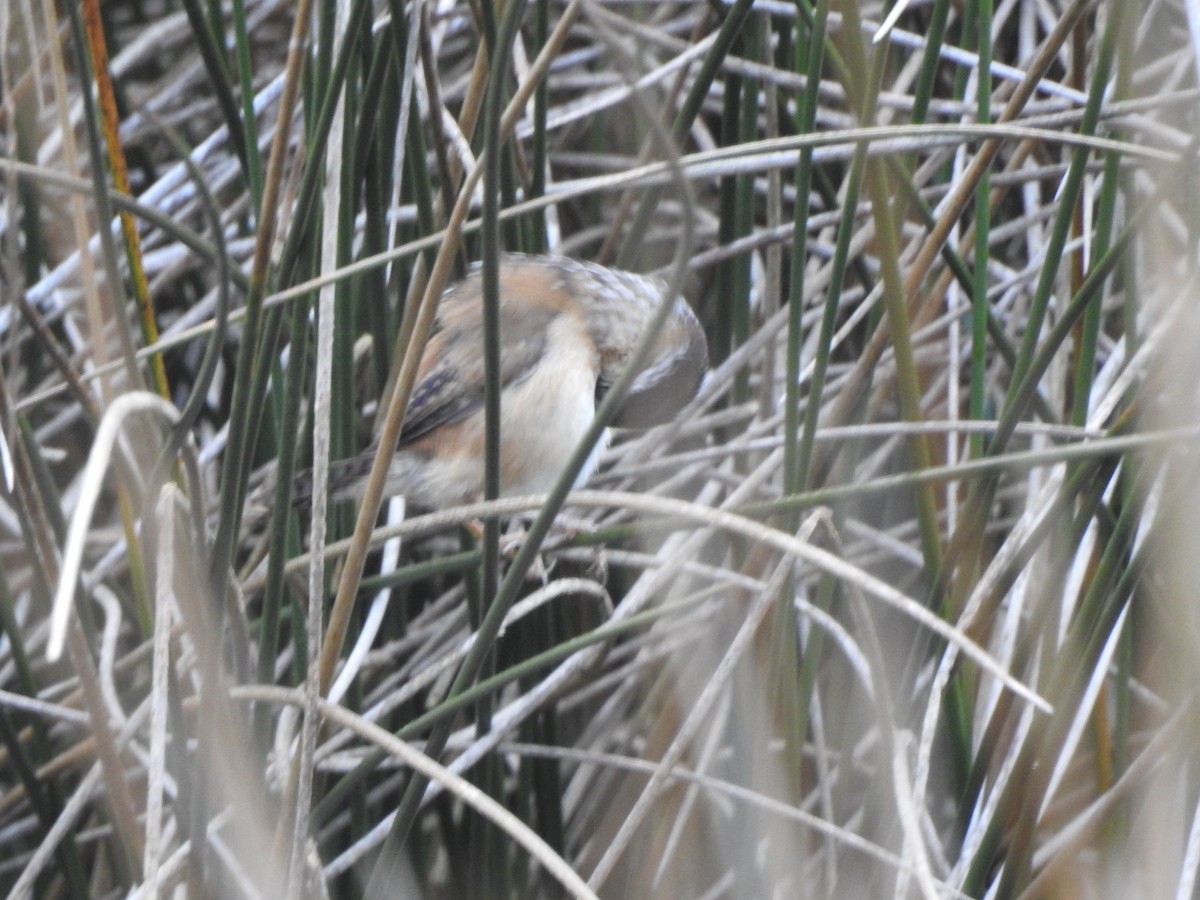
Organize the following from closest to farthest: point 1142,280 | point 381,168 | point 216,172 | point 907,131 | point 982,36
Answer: point 907,131 → point 982,36 → point 381,168 → point 1142,280 → point 216,172

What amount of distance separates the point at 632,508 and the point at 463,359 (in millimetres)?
738

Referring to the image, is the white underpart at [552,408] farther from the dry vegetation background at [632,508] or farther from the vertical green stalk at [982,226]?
the vertical green stalk at [982,226]

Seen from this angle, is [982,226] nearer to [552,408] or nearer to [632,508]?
[632,508]

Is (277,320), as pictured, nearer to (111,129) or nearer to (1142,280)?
(111,129)

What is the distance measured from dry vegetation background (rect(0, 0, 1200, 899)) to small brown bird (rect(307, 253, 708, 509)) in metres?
0.07

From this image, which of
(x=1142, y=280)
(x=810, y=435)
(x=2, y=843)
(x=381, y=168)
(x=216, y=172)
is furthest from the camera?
(x=216, y=172)

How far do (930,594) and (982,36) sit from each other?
0.54 meters

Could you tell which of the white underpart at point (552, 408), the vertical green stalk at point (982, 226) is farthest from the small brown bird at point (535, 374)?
the vertical green stalk at point (982, 226)

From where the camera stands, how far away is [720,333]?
168 cm

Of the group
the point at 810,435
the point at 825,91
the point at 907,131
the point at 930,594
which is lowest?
the point at 930,594

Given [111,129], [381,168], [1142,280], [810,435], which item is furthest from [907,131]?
[1142,280]

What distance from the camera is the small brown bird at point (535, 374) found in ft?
5.73

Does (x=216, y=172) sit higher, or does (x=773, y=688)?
(x=216, y=172)

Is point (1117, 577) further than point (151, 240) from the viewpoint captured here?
No
